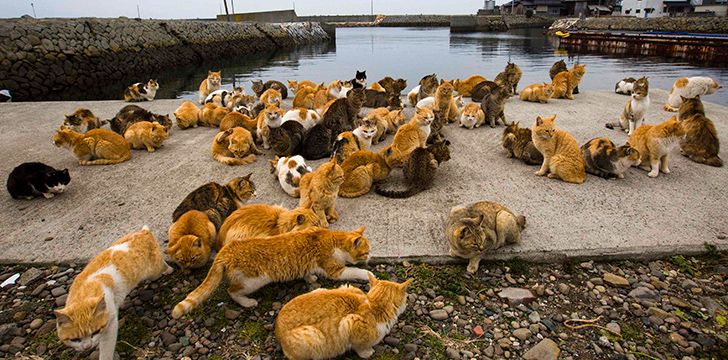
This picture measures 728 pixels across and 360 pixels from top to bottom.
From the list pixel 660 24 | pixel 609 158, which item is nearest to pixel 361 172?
pixel 609 158

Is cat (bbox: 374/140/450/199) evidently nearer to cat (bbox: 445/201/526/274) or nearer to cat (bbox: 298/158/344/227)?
cat (bbox: 298/158/344/227)

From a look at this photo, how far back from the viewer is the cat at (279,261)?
9.88ft

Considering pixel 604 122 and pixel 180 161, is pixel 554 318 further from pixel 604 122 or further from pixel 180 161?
pixel 604 122

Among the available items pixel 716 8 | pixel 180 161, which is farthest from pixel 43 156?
pixel 716 8

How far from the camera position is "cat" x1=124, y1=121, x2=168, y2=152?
6.79m

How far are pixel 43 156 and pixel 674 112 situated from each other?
1248 centimetres

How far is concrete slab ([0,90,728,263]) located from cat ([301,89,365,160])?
0.83 metres

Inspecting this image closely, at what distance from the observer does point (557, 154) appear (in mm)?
5359

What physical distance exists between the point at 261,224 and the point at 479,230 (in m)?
2.04

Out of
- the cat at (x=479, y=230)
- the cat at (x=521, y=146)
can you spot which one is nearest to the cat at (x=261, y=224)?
the cat at (x=479, y=230)

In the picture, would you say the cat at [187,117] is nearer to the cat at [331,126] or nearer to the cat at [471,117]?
the cat at [331,126]

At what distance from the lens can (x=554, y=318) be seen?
308cm

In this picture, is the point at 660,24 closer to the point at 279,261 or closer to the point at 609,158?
the point at 609,158

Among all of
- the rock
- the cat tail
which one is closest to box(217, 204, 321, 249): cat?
the cat tail
